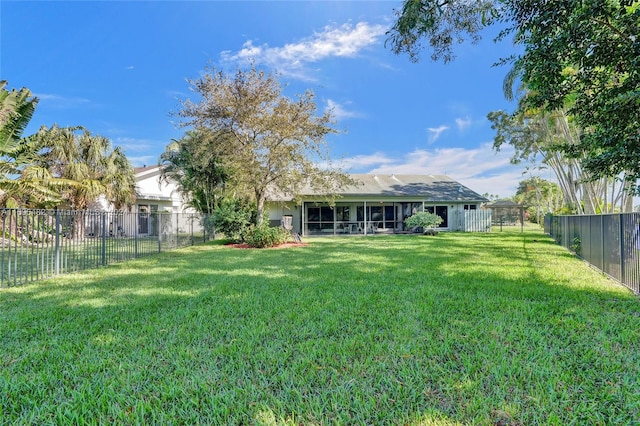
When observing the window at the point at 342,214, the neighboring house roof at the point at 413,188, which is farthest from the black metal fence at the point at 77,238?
the neighboring house roof at the point at 413,188

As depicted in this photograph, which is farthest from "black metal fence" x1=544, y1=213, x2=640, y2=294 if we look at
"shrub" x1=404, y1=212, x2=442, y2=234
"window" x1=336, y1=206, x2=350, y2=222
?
"window" x1=336, y1=206, x2=350, y2=222

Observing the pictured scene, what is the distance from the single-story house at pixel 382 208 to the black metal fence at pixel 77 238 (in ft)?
27.5

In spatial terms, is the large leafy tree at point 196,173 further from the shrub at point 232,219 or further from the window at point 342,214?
the window at point 342,214

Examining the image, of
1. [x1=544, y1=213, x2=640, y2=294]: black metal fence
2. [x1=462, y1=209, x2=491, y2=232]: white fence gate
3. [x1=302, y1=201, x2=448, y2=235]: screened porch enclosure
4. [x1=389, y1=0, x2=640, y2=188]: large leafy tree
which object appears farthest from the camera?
[x1=462, y1=209, x2=491, y2=232]: white fence gate

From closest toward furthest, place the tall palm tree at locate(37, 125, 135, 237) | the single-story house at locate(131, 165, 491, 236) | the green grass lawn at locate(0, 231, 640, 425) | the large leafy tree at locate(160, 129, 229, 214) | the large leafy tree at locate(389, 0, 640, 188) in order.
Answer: the green grass lawn at locate(0, 231, 640, 425)
the large leafy tree at locate(389, 0, 640, 188)
the large leafy tree at locate(160, 129, 229, 214)
the tall palm tree at locate(37, 125, 135, 237)
the single-story house at locate(131, 165, 491, 236)

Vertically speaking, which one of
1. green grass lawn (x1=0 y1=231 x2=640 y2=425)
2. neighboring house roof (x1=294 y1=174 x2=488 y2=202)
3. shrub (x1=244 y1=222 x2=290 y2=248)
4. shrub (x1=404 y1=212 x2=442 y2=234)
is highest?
neighboring house roof (x1=294 y1=174 x2=488 y2=202)

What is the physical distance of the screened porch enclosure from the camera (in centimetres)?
2261

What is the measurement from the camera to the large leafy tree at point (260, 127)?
1327cm

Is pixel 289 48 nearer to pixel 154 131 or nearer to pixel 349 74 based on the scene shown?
pixel 349 74

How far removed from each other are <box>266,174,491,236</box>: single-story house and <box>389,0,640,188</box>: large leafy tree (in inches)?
615

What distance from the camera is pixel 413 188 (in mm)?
24141

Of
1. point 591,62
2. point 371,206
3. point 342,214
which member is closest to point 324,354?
point 591,62

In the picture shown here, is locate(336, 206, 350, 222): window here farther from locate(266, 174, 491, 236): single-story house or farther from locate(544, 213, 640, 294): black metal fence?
locate(544, 213, 640, 294): black metal fence

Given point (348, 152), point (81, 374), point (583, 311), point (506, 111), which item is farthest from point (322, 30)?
point (506, 111)
